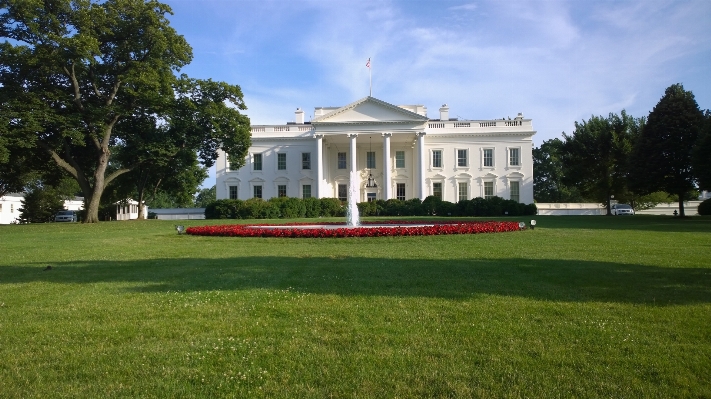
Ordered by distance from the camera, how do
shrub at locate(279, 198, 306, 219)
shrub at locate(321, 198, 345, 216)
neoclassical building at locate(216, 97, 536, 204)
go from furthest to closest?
neoclassical building at locate(216, 97, 536, 204), shrub at locate(321, 198, 345, 216), shrub at locate(279, 198, 306, 219)

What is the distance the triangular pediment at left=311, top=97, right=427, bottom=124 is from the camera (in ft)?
160

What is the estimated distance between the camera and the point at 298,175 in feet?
180

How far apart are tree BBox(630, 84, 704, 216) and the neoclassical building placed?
57.3 feet

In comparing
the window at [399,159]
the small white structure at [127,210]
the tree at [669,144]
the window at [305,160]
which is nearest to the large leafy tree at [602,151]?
the tree at [669,144]

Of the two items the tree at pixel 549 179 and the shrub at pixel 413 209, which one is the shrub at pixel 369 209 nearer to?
the shrub at pixel 413 209

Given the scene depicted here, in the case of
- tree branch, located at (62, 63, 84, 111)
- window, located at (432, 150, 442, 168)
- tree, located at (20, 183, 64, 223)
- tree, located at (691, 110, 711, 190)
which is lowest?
tree, located at (20, 183, 64, 223)

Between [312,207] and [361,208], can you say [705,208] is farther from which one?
[312,207]

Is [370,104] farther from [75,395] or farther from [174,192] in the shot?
[75,395]

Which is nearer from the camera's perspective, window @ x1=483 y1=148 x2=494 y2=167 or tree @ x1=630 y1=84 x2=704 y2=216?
tree @ x1=630 y1=84 x2=704 y2=216

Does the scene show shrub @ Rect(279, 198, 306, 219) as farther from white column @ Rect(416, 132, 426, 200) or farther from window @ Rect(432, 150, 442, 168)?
window @ Rect(432, 150, 442, 168)

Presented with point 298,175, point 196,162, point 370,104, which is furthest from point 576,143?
point 196,162

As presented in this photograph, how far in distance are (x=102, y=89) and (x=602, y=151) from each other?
42.6 metres

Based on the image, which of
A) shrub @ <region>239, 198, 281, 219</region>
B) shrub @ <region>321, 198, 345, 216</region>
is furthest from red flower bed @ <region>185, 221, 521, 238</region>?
shrub @ <region>321, 198, 345, 216</region>

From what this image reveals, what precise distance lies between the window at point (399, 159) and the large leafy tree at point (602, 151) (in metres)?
16.6
